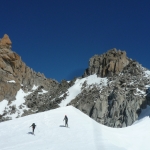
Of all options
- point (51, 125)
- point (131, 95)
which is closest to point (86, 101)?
point (131, 95)

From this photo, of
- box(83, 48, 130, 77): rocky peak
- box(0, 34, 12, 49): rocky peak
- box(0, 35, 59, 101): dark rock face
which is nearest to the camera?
box(83, 48, 130, 77): rocky peak

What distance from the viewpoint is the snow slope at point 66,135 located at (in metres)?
21.7

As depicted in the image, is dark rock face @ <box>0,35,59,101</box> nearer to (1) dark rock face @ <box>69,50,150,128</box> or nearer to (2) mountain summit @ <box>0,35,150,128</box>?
(2) mountain summit @ <box>0,35,150,128</box>

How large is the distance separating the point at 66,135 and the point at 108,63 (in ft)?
208

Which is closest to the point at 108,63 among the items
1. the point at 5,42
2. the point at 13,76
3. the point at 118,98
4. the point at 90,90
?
the point at 90,90

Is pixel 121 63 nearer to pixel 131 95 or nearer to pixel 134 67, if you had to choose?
pixel 134 67

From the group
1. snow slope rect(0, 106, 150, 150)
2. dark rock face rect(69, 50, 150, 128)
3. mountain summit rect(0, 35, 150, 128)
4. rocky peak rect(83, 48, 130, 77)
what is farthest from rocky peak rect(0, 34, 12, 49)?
snow slope rect(0, 106, 150, 150)

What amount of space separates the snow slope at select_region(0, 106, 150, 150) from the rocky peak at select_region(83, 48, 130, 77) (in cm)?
5010

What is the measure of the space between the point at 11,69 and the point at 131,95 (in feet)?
192

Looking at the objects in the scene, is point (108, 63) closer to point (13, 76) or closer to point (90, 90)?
point (90, 90)

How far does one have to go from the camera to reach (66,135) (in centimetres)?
2423

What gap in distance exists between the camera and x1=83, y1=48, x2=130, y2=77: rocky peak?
82.0 m

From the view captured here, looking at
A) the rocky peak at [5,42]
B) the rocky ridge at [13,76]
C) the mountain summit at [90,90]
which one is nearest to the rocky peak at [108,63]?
the mountain summit at [90,90]

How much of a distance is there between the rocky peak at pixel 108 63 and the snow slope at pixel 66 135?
5010cm
